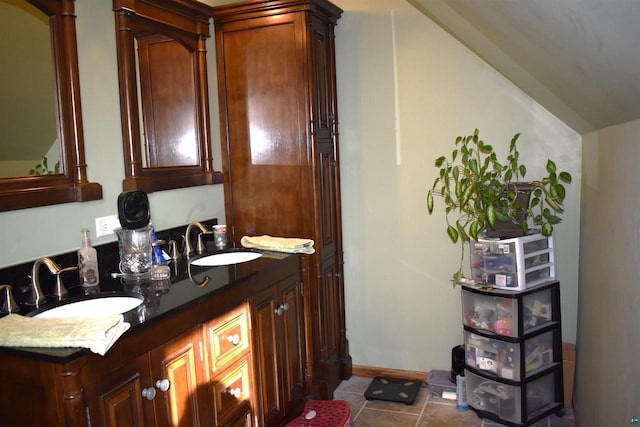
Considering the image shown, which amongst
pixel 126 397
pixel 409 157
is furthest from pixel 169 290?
pixel 409 157

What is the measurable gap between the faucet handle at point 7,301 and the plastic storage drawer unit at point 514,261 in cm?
209

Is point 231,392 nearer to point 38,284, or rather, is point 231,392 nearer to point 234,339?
point 234,339

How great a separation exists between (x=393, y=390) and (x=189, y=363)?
1696mm

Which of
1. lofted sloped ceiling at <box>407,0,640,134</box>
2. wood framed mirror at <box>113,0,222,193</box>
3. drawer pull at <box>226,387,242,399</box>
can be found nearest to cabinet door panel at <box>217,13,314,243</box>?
wood framed mirror at <box>113,0,222,193</box>

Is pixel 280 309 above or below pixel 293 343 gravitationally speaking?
above

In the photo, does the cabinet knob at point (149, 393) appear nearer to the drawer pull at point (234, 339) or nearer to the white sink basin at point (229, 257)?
the drawer pull at point (234, 339)

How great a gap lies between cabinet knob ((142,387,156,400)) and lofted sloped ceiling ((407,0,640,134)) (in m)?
1.52

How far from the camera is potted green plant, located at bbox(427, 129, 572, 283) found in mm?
2717

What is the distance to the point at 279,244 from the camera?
110 inches

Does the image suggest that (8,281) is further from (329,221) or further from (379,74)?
(379,74)

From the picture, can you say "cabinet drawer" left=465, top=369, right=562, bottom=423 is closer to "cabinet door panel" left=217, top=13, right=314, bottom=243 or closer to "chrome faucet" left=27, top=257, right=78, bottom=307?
"cabinet door panel" left=217, top=13, right=314, bottom=243

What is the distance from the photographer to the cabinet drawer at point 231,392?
6.86ft

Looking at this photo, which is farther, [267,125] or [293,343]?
[267,125]

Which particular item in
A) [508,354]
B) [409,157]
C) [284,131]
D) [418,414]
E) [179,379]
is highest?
[284,131]
